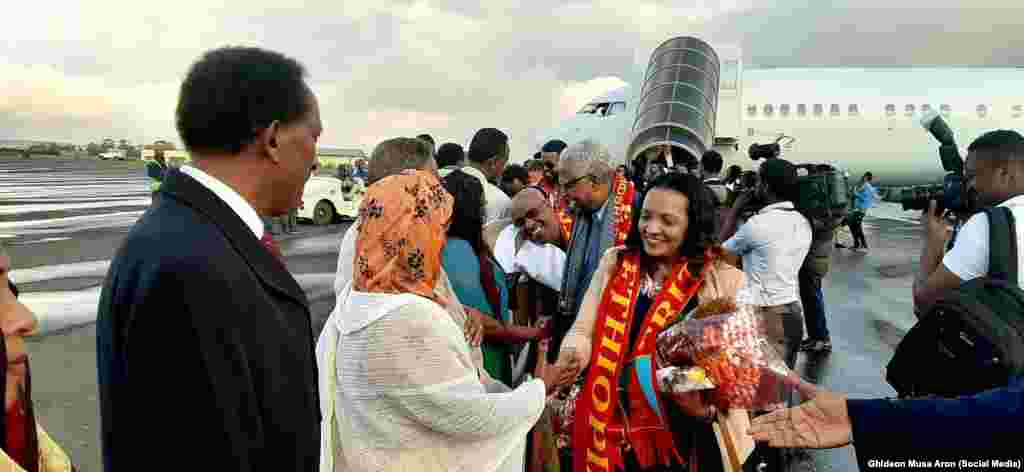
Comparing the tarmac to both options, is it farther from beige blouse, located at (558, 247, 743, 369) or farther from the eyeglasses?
the eyeglasses

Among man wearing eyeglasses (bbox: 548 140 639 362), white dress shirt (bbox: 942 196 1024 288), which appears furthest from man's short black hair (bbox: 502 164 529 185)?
white dress shirt (bbox: 942 196 1024 288)

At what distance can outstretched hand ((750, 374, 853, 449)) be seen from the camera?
135 cm

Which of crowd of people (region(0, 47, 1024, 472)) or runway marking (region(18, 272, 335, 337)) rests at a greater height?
crowd of people (region(0, 47, 1024, 472))

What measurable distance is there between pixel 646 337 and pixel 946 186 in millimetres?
2217

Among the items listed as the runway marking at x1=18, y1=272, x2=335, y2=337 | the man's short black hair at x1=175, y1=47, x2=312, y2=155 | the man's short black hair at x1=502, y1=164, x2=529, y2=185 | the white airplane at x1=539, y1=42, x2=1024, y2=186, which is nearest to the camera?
the man's short black hair at x1=175, y1=47, x2=312, y2=155

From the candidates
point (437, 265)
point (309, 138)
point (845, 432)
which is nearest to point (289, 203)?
point (309, 138)

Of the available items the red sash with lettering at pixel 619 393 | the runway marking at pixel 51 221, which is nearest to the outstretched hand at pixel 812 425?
the red sash with lettering at pixel 619 393

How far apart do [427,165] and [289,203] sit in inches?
72.1

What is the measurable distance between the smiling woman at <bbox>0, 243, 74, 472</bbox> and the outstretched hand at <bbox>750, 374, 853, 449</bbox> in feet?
4.93

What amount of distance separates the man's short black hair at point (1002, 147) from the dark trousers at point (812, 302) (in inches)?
123

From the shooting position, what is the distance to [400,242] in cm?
171

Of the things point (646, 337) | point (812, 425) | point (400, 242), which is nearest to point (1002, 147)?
point (646, 337)

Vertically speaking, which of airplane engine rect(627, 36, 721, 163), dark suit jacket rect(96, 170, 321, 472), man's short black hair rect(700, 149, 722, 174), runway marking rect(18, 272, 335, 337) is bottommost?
runway marking rect(18, 272, 335, 337)

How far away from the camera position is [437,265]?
5.83 feet
